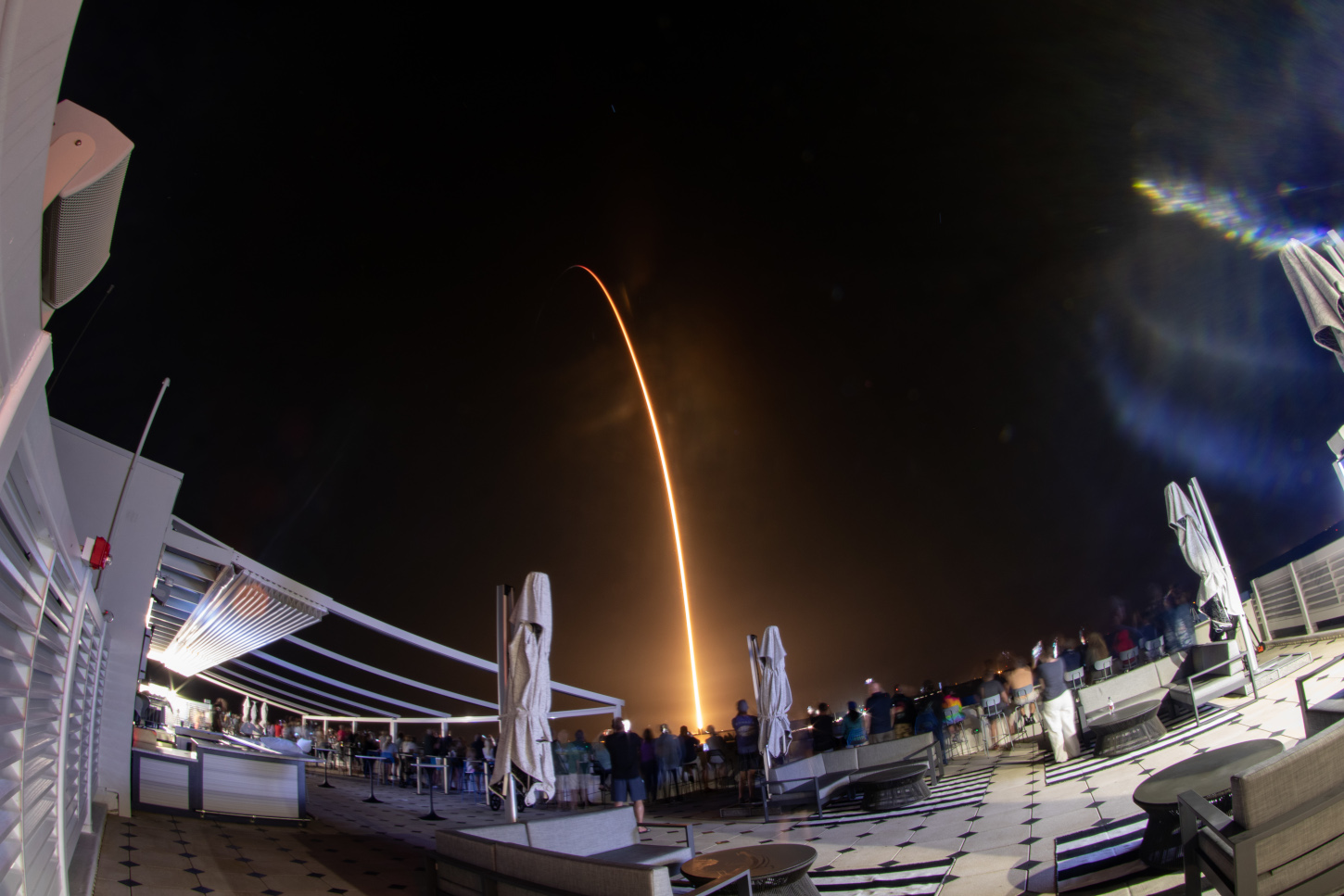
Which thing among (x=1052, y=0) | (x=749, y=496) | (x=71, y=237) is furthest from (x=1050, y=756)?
(x=749, y=496)

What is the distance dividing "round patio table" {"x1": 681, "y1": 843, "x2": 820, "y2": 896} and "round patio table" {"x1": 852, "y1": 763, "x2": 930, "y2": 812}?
3.71m

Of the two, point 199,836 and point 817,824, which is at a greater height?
point 199,836

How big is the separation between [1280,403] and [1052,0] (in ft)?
48.1

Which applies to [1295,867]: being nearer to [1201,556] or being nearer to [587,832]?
[587,832]

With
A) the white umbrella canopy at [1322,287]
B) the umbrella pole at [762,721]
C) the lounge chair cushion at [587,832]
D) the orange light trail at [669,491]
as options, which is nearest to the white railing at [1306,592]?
the white umbrella canopy at [1322,287]

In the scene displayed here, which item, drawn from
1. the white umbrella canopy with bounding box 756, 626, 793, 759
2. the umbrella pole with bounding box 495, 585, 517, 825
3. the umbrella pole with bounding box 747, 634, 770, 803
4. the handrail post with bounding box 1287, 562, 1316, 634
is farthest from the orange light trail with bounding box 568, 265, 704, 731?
the umbrella pole with bounding box 495, 585, 517, 825

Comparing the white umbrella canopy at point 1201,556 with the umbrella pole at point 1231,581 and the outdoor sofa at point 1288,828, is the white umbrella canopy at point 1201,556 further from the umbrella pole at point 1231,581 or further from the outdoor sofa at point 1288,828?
the outdoor sofa at point 1288,828

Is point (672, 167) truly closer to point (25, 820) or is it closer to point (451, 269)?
point (451, 269)

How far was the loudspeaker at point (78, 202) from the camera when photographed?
1.60 m

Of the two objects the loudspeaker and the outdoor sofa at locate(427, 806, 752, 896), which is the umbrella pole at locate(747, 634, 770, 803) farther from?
the loudspeaker

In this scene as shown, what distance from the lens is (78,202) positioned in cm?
164

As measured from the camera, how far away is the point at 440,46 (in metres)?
12.6

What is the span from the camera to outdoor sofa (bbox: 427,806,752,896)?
8.98 feet

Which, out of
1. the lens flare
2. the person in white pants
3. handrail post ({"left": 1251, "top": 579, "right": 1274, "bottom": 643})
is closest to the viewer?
the person in white pants
